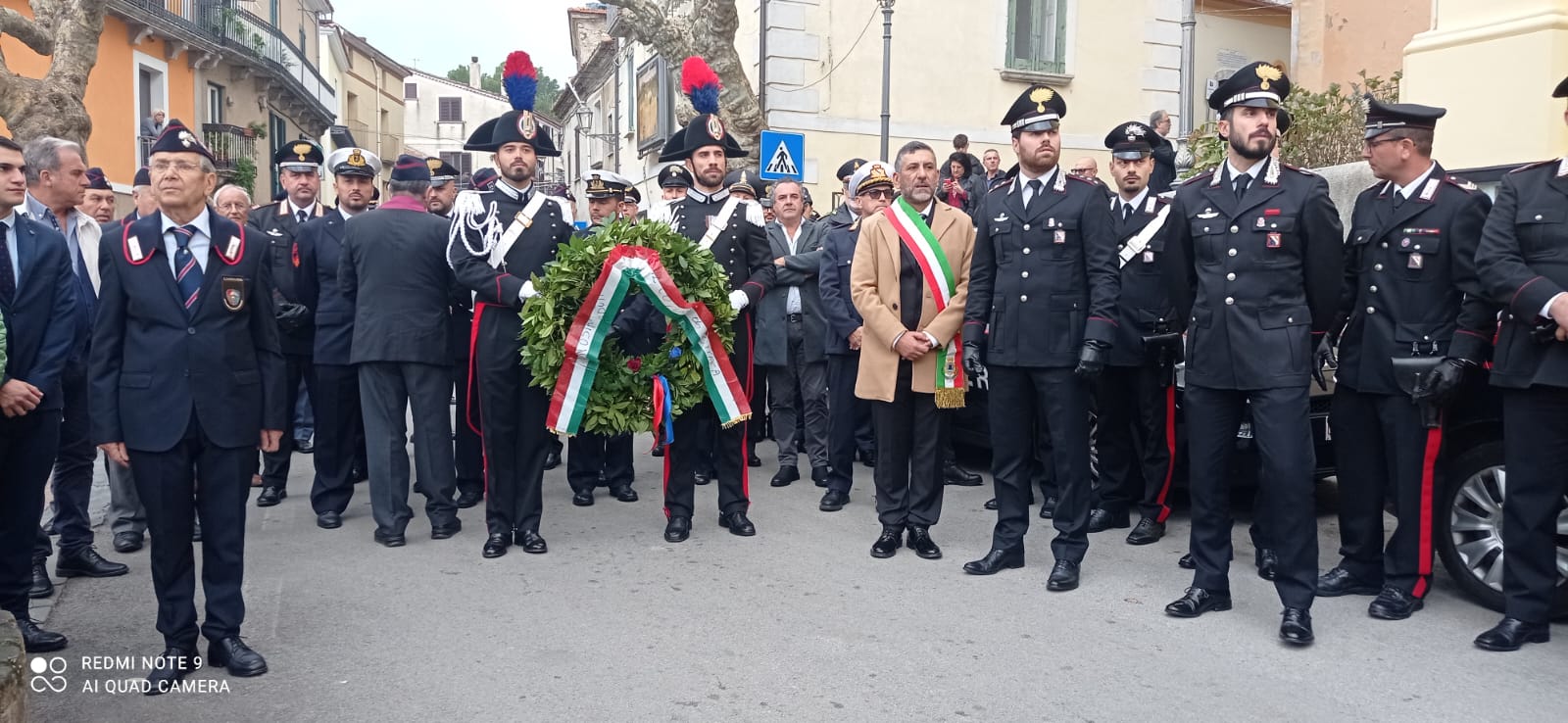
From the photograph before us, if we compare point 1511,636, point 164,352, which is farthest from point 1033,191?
point 164,352

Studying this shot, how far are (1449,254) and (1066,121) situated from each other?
54.5 ft

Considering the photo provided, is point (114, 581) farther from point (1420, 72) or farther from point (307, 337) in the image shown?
point (1420, 72)

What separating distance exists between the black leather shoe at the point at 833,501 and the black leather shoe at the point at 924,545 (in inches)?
51.8

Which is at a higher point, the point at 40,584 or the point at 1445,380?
the point at 1445,380

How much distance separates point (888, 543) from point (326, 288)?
13.0ft


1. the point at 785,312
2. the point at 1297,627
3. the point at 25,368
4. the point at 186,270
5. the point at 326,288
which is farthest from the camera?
the point at 785,312

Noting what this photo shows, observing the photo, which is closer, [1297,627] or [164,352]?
[164,352]

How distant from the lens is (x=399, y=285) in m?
7.48

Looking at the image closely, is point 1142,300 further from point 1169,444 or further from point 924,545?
point 924,545

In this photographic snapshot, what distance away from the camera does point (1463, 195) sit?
569cm

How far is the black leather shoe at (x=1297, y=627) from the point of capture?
17.6ft

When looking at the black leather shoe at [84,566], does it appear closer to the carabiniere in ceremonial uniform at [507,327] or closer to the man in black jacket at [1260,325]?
the carabiniere in ceremonial uniform at [507,327]

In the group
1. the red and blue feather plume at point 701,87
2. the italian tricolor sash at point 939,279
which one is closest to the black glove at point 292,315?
the red and blue feather plume at point 701,87

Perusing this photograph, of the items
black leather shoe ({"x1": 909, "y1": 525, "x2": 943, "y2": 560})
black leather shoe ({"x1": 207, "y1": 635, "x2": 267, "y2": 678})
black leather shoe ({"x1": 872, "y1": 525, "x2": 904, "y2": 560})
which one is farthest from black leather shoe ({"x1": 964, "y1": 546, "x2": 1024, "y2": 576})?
black leather shoe ({"x1": 207, "y1": 635, "x2": 267, "y2": 678})
